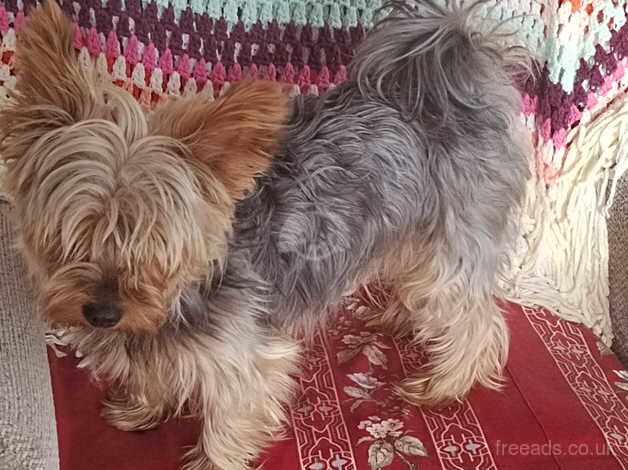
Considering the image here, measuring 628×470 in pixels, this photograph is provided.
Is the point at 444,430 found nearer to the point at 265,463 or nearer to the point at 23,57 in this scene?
the point at 265,463

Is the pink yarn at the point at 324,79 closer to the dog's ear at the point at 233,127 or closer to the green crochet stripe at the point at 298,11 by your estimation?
the green crochet stripe at the point at 298,11

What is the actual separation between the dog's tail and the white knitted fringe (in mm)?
455

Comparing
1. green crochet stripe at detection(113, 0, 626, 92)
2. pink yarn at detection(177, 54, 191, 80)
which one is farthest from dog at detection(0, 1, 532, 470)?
pink yarn at detection(177, 54, 191, 80)

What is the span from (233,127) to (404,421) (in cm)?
82

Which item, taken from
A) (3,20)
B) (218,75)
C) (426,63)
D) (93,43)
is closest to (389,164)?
(426,63)

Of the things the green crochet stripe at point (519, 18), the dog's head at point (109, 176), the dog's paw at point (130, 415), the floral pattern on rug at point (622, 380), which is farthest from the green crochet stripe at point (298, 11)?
the floral pattern on rug at point (622, 380)

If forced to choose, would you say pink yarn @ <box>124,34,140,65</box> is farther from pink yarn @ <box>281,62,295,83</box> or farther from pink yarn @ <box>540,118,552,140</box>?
pink yarn @ <box>540,118,552,140</box>

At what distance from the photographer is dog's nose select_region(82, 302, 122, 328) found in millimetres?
1282

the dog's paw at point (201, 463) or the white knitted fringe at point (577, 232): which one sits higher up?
the white knitted fringe at point (577, 232)

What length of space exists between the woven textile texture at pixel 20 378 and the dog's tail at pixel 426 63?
745 mm

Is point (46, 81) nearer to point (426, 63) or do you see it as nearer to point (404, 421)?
point (426, 63)

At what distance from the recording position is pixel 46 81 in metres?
1.25

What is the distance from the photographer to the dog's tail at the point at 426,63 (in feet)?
5.14

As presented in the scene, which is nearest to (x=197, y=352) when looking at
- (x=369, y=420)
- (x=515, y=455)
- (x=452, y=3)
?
(x=369, y=420)
